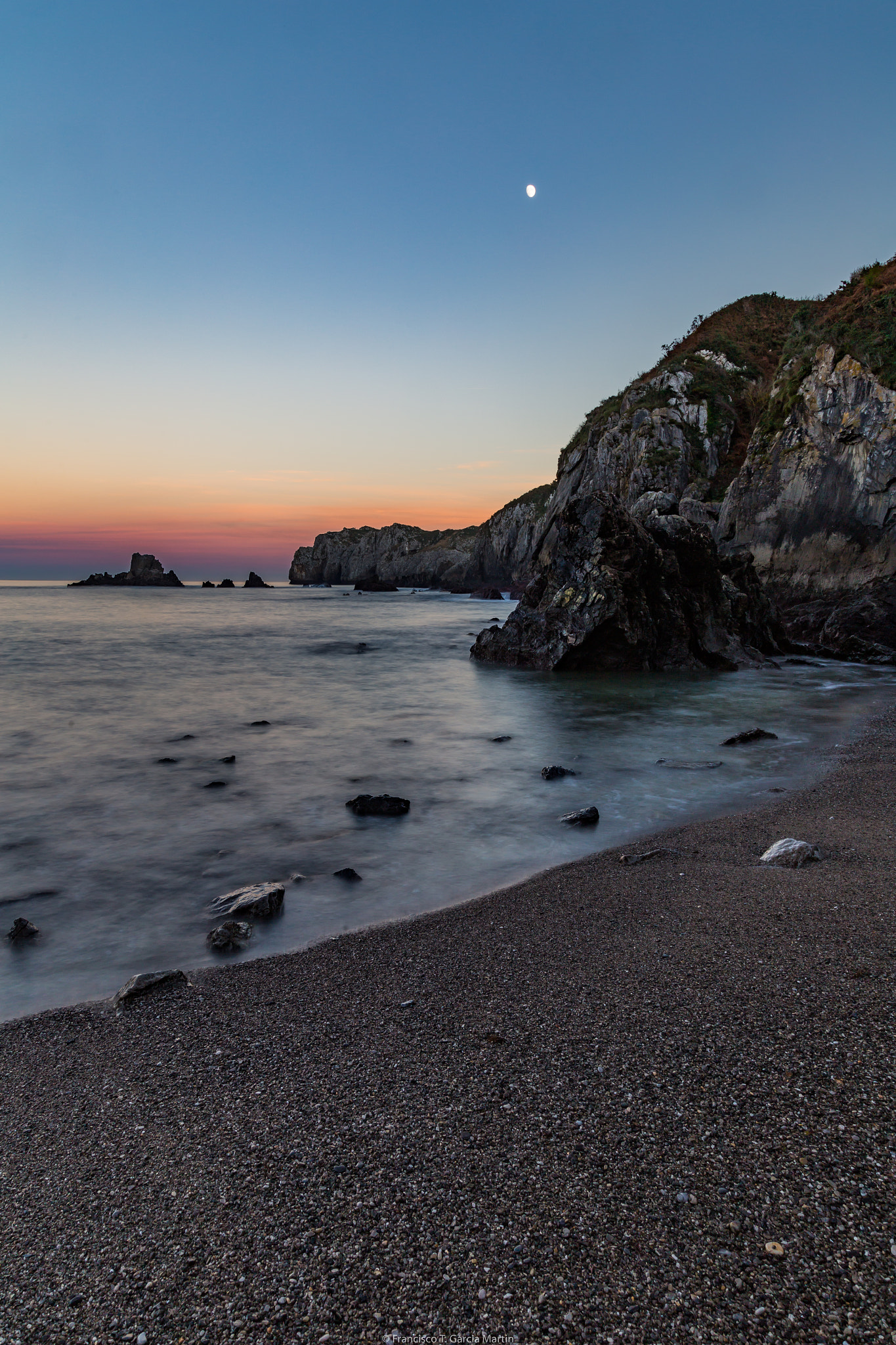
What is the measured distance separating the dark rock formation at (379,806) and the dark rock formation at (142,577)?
17012 cm

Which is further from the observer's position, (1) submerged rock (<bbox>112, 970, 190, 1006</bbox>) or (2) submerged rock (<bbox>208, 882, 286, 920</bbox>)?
(2) submerged rock (<bbox>208, 882, 286, 920</bbox>)

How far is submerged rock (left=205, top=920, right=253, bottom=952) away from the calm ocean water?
11 centimetres

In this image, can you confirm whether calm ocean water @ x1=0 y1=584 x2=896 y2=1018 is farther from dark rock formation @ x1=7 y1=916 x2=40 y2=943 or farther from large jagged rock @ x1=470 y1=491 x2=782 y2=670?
large jagged rock @ x1=470 y1=491 x2=782 y2=670

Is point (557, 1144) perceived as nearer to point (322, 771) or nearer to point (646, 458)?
point (322, 771)

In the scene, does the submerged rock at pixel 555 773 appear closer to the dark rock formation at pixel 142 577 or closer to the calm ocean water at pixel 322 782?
the calm ocean water at pixel 322 782

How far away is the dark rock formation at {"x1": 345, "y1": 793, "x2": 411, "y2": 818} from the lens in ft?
27.6

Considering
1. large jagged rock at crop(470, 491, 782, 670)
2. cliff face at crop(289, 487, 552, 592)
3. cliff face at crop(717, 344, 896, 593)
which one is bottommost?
large jagged rock at crop(470, 491, 782, 670)

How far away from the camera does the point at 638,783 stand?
9.38 meters

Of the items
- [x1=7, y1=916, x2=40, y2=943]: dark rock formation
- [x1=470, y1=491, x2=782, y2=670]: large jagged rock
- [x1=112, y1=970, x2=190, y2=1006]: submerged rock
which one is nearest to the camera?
[x1=112, y1=970, x2=190, y2=1006]: submerged rock

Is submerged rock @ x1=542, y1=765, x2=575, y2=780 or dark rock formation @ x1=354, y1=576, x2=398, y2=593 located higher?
dark rock formation @ x1=354, y1=576, x2=398, y2=593

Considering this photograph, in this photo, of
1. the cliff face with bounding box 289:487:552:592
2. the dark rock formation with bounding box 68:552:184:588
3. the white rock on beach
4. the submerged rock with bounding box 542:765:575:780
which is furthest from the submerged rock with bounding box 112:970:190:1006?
the dark rock formation with bounding box 68:552:184:588

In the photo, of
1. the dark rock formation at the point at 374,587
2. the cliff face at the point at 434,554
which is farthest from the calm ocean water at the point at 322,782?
the dark rock formation at the point at 374,587

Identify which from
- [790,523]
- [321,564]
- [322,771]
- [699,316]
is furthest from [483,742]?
[321,564]

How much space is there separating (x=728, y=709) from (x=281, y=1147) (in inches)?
535
